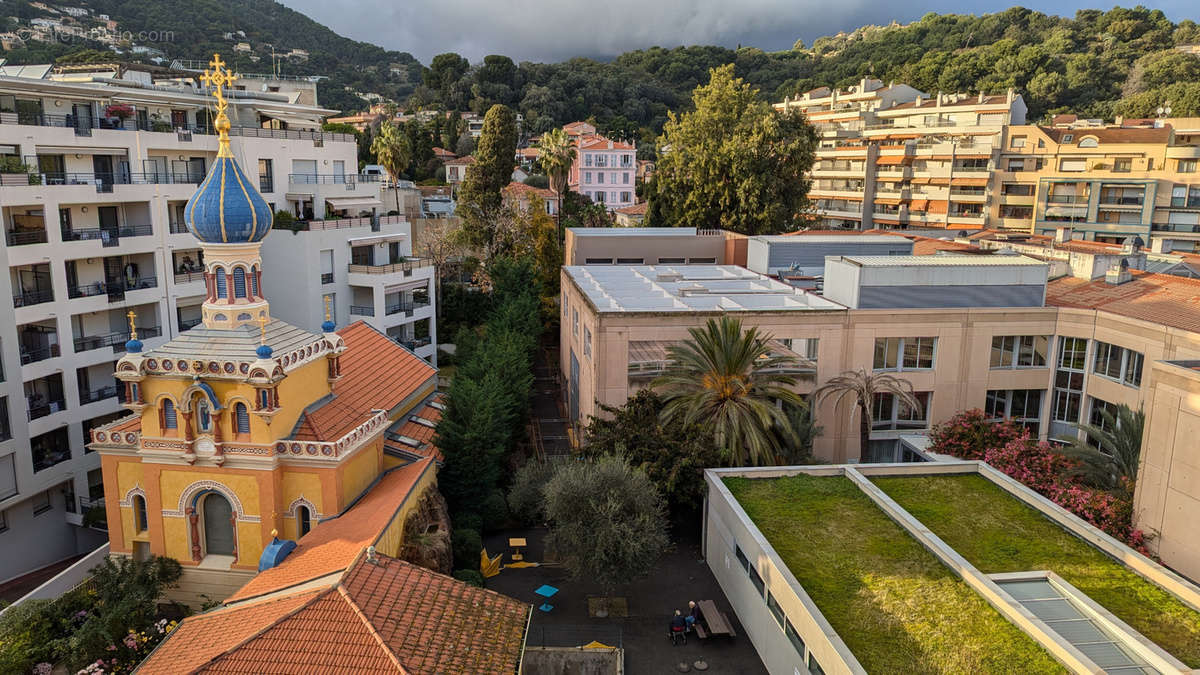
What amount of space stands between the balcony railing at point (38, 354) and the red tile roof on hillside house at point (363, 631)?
24239 mm

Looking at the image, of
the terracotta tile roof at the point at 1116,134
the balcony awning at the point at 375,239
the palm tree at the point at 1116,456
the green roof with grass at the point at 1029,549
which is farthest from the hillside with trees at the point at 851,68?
the palm tree at the point at 1116,456

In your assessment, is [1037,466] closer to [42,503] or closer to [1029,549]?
[1029,549]

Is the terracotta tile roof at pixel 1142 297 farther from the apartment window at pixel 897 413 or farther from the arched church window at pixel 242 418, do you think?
the arched church window at pixel 242 418

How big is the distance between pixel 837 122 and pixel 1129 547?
95.4m

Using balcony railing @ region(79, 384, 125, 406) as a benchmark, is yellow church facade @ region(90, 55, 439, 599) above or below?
above

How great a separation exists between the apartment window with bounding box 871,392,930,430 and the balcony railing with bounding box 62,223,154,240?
3952 centimetres

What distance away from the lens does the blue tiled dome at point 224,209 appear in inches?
961

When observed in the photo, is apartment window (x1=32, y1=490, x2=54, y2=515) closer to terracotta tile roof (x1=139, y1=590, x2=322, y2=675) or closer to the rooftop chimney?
terracotta tile roof (x1=139, y1=590, x2=322, y2=675)

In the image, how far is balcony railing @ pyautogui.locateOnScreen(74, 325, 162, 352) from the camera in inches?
1571

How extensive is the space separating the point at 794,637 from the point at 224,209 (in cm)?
2126

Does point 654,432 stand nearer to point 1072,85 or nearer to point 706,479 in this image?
point 706,479

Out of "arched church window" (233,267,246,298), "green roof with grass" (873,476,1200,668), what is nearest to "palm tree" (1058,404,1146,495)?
"green roof with grass" (873,476,1200,668)

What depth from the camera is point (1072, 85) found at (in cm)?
12306

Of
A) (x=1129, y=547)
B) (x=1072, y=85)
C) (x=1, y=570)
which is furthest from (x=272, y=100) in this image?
(x=1072, y=85)
